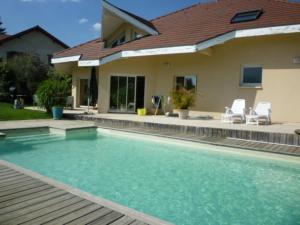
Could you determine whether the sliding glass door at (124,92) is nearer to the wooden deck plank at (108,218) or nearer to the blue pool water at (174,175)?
the blue pool water at (174,175)

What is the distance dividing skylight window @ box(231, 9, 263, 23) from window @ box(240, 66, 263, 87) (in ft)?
7.45

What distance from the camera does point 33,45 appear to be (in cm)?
3297

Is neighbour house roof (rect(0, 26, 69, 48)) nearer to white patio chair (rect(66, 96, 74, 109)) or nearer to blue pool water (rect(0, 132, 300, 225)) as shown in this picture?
white patio chair (rect(66, 96, 74, 109))

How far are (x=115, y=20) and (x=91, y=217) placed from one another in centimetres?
1687

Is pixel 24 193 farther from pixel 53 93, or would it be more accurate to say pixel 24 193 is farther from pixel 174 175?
pixel 53 93

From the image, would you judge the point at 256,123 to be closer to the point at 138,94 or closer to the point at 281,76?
the point at 281,76

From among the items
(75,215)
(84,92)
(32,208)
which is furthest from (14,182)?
(84,92)

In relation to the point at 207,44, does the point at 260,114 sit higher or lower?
lower

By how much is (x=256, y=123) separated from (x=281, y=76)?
2.59m

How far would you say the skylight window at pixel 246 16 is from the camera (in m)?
14.3

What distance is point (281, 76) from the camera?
44.0 feet

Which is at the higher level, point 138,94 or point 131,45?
point 131,45

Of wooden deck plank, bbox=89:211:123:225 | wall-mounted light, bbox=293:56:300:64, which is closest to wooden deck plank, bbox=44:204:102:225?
wooden deck plank, bbox=89:211:123:225

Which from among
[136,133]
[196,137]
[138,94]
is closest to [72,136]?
[136,133]
